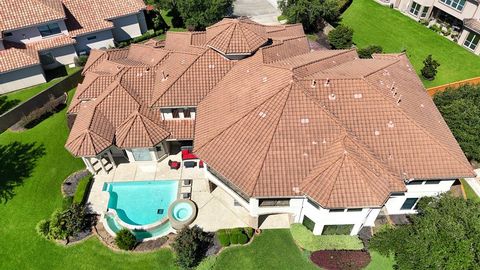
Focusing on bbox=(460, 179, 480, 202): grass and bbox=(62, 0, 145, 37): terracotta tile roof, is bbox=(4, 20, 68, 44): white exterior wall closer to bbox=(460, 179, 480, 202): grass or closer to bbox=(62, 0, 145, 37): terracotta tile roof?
bbox=(62, 0, 145, 37): terracotta tile roof

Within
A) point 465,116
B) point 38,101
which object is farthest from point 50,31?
point 465,116

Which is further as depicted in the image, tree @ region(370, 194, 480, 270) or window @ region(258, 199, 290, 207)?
window @ region(258, 199, 290, 207)

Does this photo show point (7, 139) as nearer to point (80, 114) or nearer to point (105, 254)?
point (80, 114)

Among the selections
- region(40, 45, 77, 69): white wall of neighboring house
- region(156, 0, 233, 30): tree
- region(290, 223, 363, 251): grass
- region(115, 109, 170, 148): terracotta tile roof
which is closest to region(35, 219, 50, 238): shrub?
region(115, 109, 170, 148): terracotta tile roof

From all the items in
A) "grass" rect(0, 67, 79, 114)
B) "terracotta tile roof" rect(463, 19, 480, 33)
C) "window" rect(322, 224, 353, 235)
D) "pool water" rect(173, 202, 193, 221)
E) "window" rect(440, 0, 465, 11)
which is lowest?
"pool water" rect(173, 202, 193, 221)

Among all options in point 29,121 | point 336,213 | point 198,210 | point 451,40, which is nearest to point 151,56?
point 29,121
